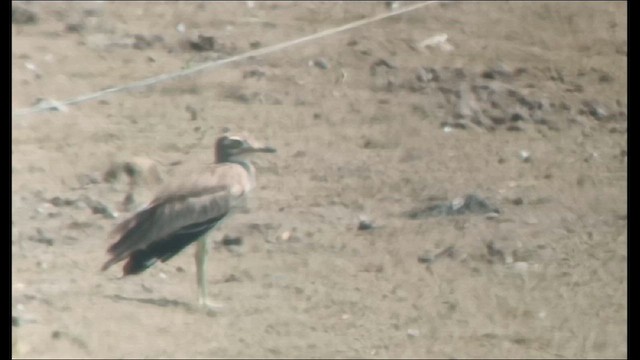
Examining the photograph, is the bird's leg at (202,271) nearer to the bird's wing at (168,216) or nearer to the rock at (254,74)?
the bird's wing at (168,216)

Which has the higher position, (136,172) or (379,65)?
(136,172)

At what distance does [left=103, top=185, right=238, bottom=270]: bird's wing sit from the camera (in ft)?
25.0

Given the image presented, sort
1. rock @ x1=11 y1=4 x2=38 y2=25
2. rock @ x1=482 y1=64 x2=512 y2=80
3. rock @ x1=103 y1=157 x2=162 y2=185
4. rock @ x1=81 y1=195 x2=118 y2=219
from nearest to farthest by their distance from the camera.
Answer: rock @ x1=81 y1=195 x2=118 y2=219 < rock @ x1=103 y1=157 x2=162 y2=185 < rock @ x1=482 y1=64 x2=512 y2=80 < rock @ x1=11 y1=4 x2=38 y2=25

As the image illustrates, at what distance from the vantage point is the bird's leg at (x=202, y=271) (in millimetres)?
7703

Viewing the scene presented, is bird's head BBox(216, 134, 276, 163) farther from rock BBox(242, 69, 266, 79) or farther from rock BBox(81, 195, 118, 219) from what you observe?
rock BBox(242, 69, 266, 79)

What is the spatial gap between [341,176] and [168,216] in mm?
1983

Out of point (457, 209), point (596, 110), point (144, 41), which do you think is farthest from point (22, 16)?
point (457, 209)

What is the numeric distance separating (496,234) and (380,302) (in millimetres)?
1095

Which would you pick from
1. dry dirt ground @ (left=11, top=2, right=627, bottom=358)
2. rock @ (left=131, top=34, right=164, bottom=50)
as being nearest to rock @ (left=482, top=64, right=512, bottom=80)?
dry dirt ground @ (left=11, top=2, right=627, bottom=358)

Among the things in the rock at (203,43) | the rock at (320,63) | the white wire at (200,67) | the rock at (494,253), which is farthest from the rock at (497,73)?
the rock at (494,253)

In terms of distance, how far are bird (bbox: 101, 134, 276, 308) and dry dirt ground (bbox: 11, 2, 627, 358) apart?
A: 0.21 meters

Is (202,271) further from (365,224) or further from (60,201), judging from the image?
(60,201)

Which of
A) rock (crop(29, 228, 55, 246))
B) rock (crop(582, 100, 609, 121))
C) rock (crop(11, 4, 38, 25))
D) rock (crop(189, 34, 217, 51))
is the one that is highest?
rock (crop(29, 228, 55, 246))

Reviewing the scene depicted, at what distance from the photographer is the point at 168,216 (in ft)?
25.6
